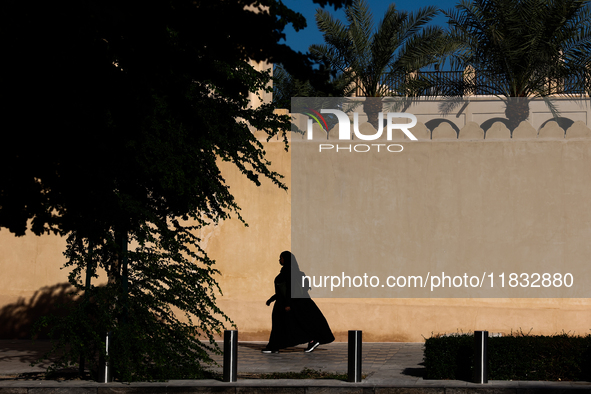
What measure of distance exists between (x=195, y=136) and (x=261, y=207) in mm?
5124

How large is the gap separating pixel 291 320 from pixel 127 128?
5.09m

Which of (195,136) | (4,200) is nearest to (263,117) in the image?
(195,136)

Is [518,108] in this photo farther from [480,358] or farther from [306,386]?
[306,386]

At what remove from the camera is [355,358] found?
24.5 feet

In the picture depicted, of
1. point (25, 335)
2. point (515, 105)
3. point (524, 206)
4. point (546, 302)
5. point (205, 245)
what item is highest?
point (515, 105)

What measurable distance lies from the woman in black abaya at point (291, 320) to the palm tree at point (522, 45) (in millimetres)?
12085

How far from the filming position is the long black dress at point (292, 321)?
35.2 feet

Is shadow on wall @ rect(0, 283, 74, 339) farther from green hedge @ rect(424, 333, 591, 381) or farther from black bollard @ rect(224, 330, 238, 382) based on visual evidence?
green hedge @ rect(424, 333, 591, 381)

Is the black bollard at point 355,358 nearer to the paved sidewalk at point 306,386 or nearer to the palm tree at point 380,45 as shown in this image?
the paved sidewalk at point 306,386

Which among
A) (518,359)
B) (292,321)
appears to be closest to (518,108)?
(292,321)

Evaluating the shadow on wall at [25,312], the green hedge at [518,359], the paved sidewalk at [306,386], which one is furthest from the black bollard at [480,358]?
the shadow on wall at [25,312]

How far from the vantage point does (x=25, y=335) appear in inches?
480

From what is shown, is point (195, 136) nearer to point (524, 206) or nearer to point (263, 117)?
point (263, 117)

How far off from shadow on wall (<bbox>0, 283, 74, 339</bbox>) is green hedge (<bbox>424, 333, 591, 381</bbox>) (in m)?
7.37
